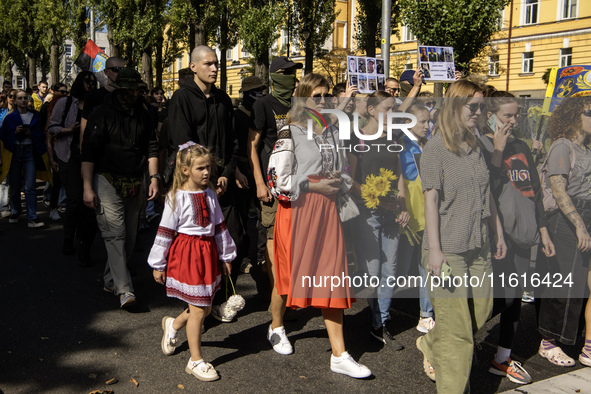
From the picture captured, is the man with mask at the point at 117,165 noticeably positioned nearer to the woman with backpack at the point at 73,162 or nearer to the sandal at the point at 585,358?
the woman with backpack at the point at 73,162

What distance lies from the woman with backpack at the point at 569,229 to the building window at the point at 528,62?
122ft

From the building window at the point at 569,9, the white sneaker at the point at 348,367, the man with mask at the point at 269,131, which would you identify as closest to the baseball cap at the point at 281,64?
the man with mask at the point at 269,131

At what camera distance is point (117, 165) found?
5.61 metres

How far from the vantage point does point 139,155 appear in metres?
5.74

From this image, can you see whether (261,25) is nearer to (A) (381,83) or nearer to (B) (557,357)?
(A) (381,83)

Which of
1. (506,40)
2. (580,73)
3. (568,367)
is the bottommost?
(568,367)

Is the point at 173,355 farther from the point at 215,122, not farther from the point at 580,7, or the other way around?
the point at 580,7

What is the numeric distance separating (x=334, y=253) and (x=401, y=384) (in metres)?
0.98

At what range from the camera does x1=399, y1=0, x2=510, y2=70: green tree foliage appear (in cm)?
1812

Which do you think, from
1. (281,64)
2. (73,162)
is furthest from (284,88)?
(73,162)

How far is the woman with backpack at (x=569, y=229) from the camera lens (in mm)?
4625

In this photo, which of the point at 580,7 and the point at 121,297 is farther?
A: the point at 580,7

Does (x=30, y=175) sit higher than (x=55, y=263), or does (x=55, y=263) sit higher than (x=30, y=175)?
(x=30, y=175)

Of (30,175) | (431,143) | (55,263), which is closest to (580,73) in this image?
(431,143)
